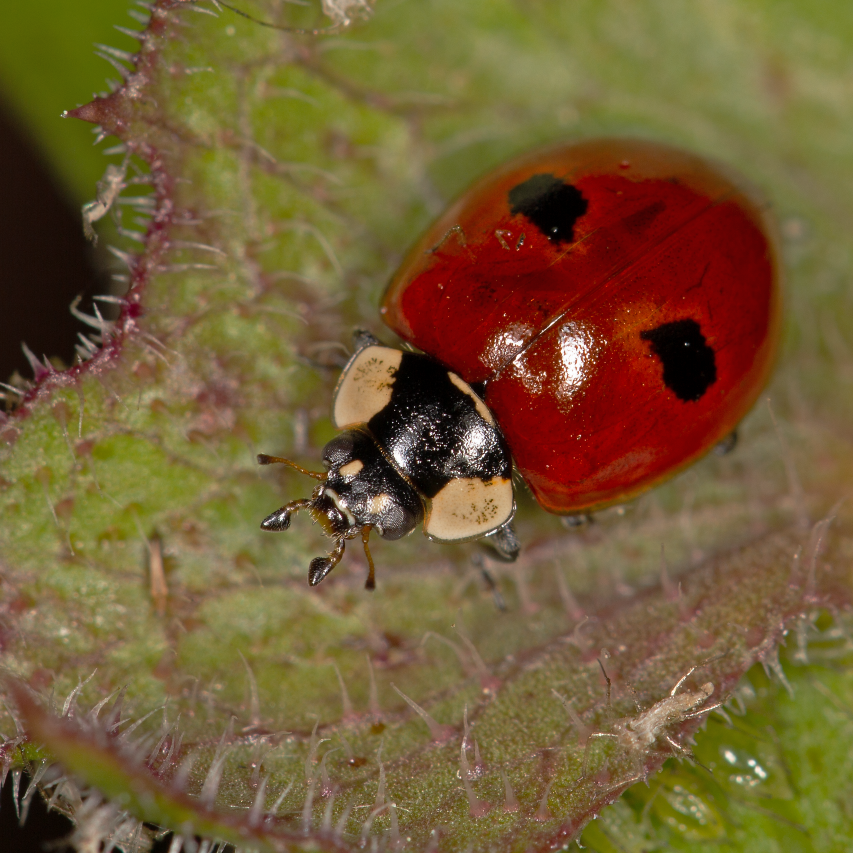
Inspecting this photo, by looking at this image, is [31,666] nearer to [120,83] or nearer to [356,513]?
[356,513]

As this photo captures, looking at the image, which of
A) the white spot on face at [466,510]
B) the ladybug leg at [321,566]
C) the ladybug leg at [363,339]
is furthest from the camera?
the ladybug leg at [363,339]

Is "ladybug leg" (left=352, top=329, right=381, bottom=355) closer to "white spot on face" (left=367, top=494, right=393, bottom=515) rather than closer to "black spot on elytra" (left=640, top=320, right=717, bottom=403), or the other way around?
"white spot on face" (left=367, top=494, right=393, bottom=515)

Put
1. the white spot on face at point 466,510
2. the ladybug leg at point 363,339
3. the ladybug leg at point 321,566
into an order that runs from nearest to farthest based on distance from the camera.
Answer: the ladybug leg at point 321,566 < the white spot on face at point 466,510 < the ladybug leg at point 363,339

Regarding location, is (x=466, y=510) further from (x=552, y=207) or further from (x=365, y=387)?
(x=552, y=207)

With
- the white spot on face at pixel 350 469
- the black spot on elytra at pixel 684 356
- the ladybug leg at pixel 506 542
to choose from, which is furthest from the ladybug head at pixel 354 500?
the black spot on elytra at pixel 684 356

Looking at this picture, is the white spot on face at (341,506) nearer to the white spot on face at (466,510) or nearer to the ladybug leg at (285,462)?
the ladybug leg at (285,462)

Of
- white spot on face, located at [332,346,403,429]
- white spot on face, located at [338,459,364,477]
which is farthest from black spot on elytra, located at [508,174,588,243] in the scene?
white spot on face, located at [338,459,364,477]

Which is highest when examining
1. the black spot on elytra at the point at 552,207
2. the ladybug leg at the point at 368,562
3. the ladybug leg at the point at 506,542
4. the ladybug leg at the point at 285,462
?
the black spot on elytra at the point at 552,207

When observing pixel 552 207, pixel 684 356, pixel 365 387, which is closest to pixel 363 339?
pixel 365 387
